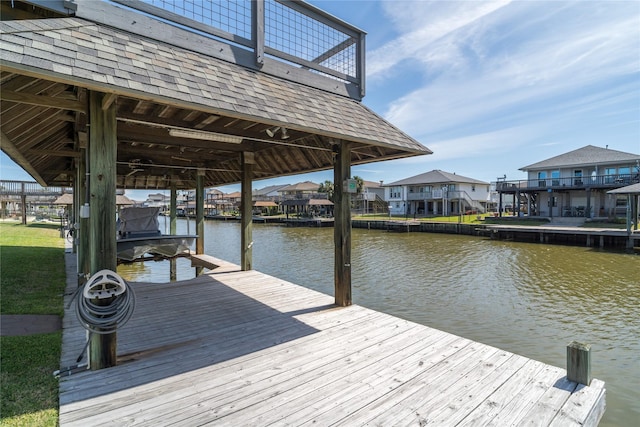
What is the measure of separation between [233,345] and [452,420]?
257cm

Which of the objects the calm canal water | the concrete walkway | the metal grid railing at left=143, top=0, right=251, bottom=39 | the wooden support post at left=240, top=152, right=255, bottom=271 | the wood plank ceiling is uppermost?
the metal grid railing at left=143, top=0, right=251, bottom=39

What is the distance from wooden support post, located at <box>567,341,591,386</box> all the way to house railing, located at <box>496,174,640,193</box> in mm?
30775

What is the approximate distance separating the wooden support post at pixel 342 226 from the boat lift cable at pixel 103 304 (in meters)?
3.14

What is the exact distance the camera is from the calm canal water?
5871 millimetres

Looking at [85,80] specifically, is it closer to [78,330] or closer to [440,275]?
[78,330]

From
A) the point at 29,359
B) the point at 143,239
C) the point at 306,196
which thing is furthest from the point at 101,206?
the point at 306,196

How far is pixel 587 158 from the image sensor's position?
30.0 metres

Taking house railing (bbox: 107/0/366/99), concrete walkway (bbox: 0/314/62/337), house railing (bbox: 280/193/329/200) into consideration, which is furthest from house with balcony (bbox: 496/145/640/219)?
concrete walkway (bbox: 0/314/62/337)

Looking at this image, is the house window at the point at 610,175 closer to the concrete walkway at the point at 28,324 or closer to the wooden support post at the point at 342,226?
the wooden support post at the point at 342,226

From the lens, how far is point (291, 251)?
19.9 m

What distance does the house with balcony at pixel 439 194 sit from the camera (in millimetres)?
41000

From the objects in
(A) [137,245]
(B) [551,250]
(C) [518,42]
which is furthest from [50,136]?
(B) [551,250]

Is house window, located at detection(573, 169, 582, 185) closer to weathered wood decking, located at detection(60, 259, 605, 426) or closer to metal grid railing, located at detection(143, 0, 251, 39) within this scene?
Result: weathered wood decking, located at detection(60, 259, 605, 426)

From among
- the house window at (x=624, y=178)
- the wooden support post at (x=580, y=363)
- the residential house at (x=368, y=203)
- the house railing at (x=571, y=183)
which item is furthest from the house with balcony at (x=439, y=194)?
the wooden support post at (x=580, y=363)
